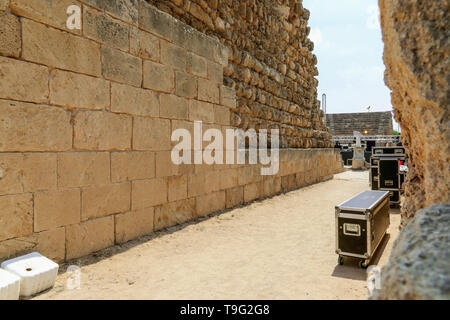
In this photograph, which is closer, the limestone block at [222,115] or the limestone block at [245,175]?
the limestone block at [222,115]

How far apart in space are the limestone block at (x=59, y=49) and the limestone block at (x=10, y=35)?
0.05 meters

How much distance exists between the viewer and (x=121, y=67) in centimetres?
397

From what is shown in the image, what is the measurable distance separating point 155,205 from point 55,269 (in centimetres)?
186

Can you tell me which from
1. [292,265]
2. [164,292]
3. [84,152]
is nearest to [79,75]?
[84,152]

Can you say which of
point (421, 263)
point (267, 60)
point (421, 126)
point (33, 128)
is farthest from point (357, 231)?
point (267, 60)

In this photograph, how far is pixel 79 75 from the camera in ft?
11.3

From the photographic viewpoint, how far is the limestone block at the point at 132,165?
3895 millimetres

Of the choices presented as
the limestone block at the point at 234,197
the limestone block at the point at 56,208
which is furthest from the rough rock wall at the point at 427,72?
the limestone block at the point at 234,197

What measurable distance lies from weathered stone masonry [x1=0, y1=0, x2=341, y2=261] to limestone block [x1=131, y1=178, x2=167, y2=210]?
0.05 feet

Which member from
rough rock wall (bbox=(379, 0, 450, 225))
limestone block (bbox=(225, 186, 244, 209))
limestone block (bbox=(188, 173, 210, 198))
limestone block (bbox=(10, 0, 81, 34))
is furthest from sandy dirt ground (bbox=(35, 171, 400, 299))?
limestone block (bbox=(10, 0, 81, 34))

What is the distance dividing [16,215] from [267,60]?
6852 mm

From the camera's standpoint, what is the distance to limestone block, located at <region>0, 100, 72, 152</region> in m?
2.81

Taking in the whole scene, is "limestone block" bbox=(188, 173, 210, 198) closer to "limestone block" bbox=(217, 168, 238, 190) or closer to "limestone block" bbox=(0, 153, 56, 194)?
"limestone block" bbox=(217, 168, 238, 190)

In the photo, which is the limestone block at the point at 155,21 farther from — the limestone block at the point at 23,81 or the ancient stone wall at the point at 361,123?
the ancient stone wall at the point at 361,123
